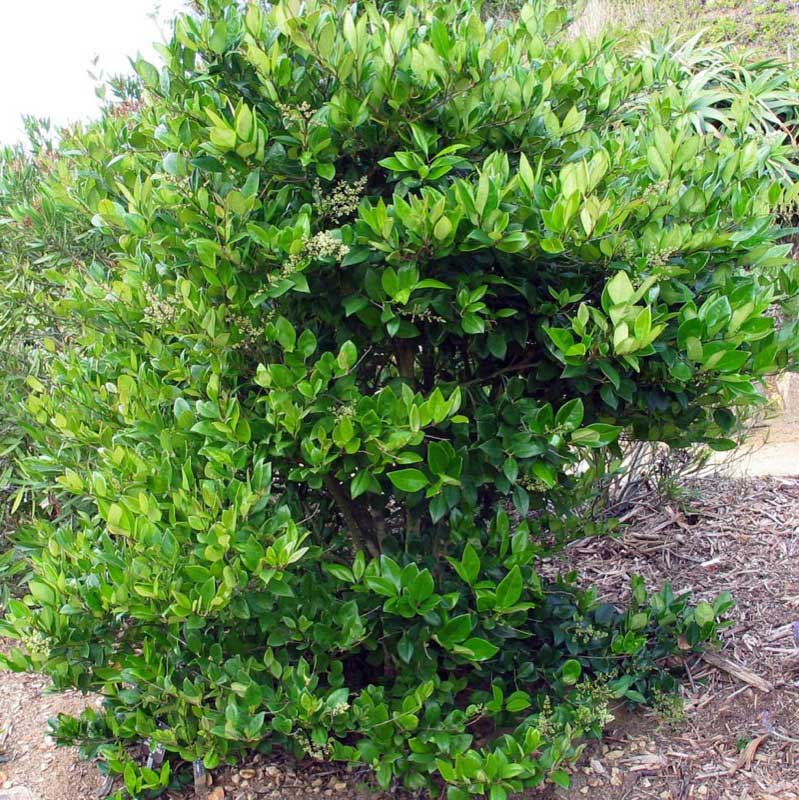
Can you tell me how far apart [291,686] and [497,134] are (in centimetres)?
177

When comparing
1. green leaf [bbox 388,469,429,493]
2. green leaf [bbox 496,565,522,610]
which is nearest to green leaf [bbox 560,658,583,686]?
green leaf [bbox 496,565,522,610]

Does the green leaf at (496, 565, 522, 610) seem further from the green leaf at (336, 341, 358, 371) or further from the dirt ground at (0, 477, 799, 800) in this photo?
the dirt ground at (0, 477, 799, 800)

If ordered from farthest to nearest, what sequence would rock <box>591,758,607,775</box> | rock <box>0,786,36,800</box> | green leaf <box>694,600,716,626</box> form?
green leaf <box>694,600,716,626</box>, rock <box>0,786,36,800</box>, rock <box>591,758,607,775</box>

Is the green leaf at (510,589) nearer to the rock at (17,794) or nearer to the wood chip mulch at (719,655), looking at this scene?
the wood chip mulch at (719,655)

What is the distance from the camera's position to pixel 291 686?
2381mm

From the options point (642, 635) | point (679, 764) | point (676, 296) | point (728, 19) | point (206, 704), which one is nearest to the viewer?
point (676, 296)

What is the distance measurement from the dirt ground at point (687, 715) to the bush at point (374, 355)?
33 centimetres

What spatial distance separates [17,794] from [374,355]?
85.7 inches

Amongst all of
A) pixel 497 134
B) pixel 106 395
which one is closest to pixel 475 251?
pixel 497 134

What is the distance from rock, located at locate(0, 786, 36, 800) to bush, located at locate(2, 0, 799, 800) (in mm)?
600

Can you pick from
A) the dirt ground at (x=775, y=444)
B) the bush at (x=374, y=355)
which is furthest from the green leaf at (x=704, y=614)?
the dirt ground at (x=775, y=444)

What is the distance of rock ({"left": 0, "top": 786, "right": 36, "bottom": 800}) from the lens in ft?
9.82

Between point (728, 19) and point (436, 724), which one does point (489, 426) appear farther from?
point (728, 19)

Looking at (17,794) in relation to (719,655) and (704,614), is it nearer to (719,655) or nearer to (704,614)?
(704,614)
